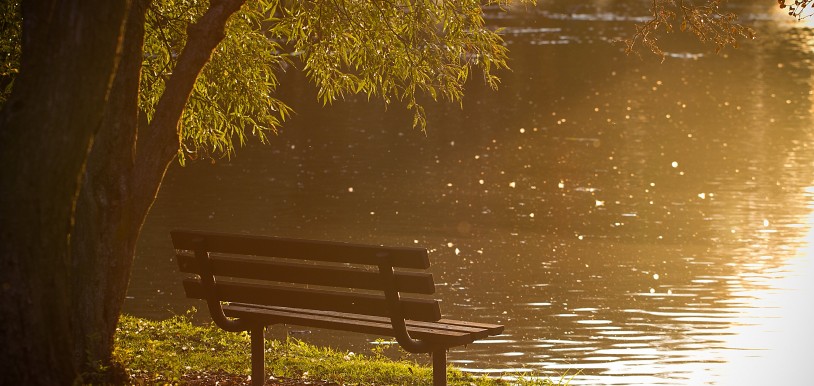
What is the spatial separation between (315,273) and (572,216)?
18.4 meters

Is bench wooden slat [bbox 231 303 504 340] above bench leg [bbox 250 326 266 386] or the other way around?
above

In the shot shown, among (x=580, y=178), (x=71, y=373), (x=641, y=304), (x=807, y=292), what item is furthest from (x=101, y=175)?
(x=580, y=178)

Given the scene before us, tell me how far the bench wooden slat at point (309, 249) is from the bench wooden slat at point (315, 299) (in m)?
0.31

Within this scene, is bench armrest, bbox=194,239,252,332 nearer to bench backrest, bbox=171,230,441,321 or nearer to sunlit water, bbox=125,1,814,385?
bench backrest, bbox=171,230,441,321

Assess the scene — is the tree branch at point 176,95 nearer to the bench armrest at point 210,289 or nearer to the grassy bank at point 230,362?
the bench armrest at point 210,289

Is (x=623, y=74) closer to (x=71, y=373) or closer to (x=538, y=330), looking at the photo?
(x=538, y=330)

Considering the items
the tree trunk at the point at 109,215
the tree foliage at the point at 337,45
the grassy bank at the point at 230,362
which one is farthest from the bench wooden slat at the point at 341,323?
the tree foliage at the point at 337,45

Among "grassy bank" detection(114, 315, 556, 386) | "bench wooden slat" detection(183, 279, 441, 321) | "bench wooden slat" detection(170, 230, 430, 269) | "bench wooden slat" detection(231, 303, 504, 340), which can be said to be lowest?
"grassy bank" detection(114, 315, 556, 386)

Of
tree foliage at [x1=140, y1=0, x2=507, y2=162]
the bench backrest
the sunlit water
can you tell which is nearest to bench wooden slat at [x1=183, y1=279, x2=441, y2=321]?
the bench backrest

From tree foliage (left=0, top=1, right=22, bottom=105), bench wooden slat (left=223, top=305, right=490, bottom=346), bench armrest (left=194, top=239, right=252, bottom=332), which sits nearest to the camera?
bench wooden slat (left=223, top=305, right=490, bottom=346)

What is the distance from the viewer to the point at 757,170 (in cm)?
3438

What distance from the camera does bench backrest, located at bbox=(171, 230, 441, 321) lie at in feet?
26.1

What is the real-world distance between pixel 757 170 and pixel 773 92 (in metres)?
24.8

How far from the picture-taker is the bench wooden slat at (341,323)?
8258 mm
